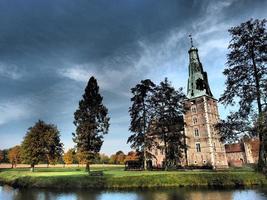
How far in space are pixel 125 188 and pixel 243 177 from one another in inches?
496

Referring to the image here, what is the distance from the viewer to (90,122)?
42.6m

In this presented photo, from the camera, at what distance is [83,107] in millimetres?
43406

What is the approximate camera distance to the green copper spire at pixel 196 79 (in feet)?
213

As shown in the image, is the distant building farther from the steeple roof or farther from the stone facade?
the steeple roof

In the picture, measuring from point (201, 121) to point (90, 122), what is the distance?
107ft

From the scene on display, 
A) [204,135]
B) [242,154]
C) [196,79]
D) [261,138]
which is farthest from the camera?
[242,154]

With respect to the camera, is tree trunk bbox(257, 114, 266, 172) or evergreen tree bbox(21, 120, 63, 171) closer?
tree trunk bbox(257, 114, 266, 172)

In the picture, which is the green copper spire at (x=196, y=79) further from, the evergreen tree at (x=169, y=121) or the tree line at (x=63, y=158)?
the tree line at (x=63, y=158)

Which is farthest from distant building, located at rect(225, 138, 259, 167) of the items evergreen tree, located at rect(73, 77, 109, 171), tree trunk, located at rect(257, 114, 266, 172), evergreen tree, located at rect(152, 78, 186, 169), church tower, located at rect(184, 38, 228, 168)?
tree trunk, located at rect(257, 114, 266, 172)

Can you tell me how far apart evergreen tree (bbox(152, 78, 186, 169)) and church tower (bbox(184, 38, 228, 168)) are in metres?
16.7

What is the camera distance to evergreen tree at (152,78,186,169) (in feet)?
138

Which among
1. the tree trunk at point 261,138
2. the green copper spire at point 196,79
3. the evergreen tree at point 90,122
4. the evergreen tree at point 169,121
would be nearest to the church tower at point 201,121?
the green copper spire at point 196,79

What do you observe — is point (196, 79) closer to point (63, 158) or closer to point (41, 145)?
point (41, 145)

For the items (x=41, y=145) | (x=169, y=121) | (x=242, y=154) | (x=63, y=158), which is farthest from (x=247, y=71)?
(x=63, y=158)
